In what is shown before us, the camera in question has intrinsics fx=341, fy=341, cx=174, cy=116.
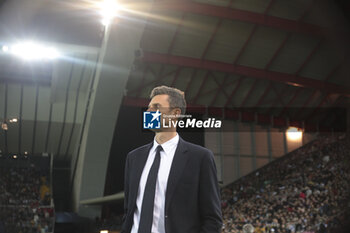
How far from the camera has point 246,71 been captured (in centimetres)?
1886

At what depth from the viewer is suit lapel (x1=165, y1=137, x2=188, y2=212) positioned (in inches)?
59.6

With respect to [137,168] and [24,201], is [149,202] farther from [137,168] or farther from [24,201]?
[24,201]

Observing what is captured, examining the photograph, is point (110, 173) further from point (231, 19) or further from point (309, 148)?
point (309, 148)

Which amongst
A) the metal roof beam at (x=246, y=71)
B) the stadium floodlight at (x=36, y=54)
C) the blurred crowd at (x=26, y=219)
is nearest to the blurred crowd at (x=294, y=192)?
the metal roof beam at (x=246, y=71)

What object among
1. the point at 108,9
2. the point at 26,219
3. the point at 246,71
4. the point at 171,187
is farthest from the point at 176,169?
the point at 246,71

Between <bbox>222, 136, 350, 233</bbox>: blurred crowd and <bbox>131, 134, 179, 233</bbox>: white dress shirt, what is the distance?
29.2 ft

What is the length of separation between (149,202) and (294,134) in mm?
24670

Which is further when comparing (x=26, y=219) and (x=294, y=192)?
(x=294, y=192)

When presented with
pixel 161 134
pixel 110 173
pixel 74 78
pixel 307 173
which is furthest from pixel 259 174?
pixel 161 134

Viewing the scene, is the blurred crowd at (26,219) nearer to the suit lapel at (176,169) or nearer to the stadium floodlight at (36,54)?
the stadium floodlight at (36,54)

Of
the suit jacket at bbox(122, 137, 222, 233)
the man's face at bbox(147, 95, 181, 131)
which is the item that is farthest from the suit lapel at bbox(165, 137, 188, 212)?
the man's face at bbox(147, 95, 181, 131)

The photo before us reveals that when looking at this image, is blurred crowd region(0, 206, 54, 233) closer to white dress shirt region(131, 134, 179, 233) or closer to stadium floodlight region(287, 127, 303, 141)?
white dress shirt region(131, 134, 179, 233)

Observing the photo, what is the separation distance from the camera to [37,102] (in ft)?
58.6

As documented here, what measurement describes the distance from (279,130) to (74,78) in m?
14.9
